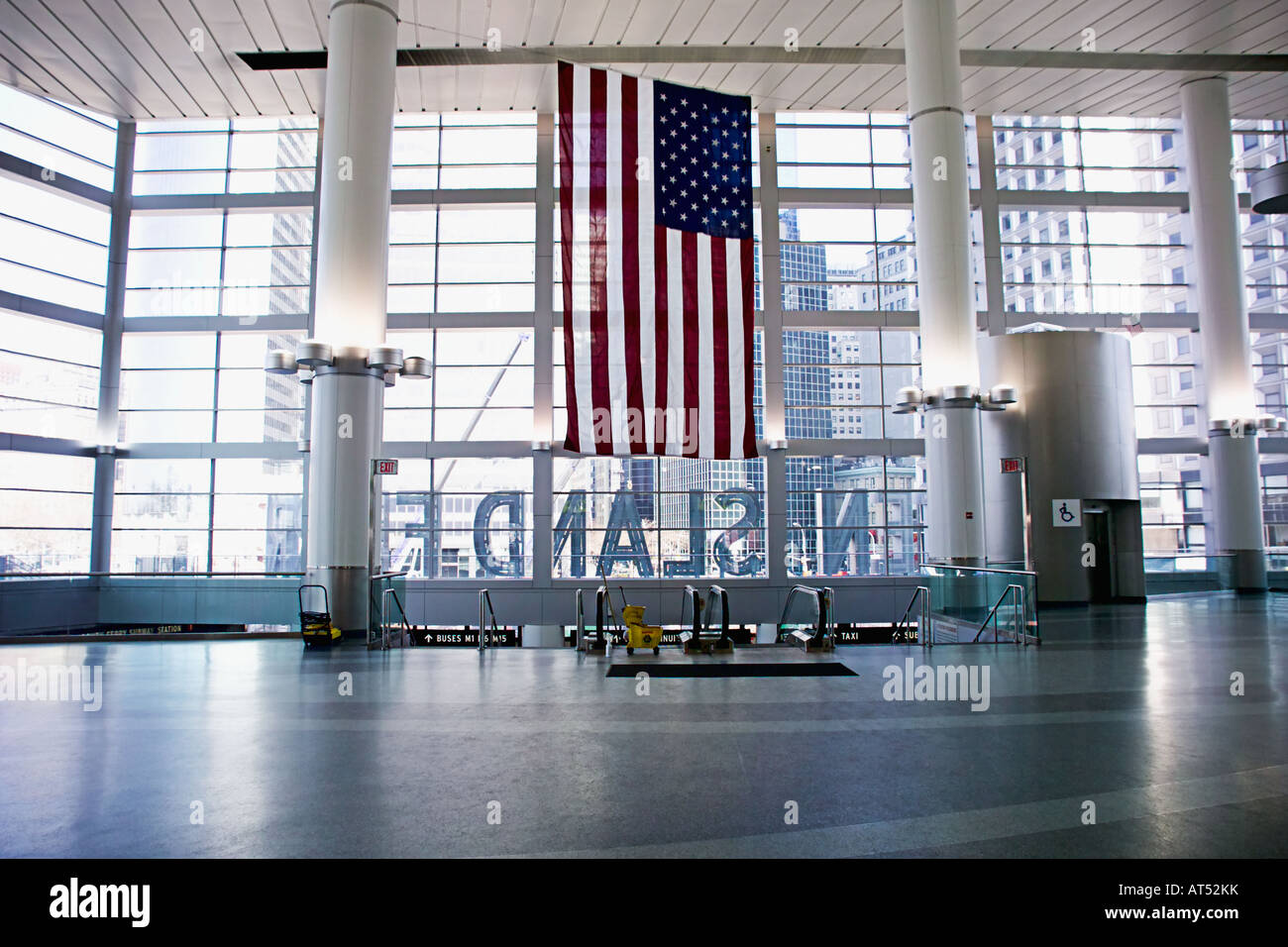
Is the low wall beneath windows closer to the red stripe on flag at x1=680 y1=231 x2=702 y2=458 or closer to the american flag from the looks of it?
the red stripe on flag at x1=680 y1=231 x2=702 y2=458

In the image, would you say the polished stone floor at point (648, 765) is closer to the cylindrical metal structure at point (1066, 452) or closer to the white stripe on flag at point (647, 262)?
the white stripe on flag at point (647, 262)

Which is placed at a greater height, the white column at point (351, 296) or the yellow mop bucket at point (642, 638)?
the white column at point (351, 296)

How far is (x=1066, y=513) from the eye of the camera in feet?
57.3

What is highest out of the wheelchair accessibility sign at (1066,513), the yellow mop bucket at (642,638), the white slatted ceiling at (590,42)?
the white slatted ceiling at (590,42)

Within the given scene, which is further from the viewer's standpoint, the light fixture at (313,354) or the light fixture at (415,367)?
the light fixture at (415,367)

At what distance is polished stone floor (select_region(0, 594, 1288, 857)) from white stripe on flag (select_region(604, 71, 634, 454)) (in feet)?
16.0

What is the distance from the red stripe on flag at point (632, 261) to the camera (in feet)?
41.9

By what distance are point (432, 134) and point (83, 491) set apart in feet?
46.9

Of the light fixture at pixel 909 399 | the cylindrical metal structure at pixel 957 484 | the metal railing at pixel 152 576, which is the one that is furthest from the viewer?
the metal railing at pixel 152 576

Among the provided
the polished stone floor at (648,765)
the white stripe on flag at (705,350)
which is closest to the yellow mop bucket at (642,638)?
the polished stone floor at (648,765)

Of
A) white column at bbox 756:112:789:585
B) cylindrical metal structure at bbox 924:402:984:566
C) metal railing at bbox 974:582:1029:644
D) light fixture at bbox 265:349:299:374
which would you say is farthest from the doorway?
light fixture at bbox 265:349:299:374

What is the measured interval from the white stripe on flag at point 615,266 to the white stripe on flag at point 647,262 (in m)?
0.34

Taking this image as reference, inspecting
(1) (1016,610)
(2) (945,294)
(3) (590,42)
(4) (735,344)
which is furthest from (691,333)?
(3) (590,42)

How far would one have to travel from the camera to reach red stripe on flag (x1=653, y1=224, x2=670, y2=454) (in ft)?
43.0
